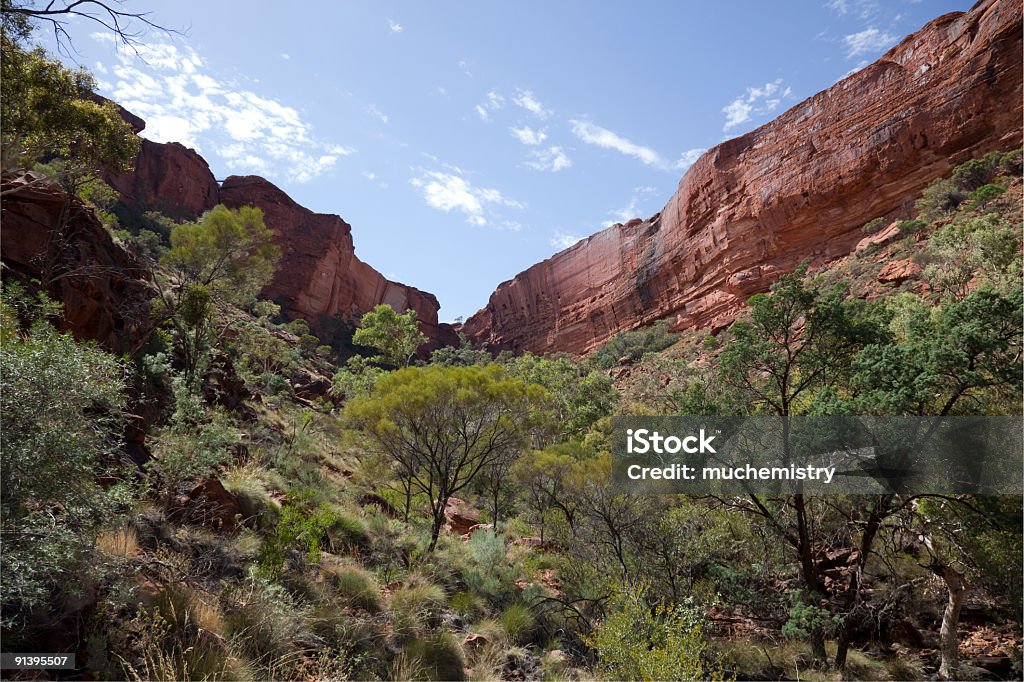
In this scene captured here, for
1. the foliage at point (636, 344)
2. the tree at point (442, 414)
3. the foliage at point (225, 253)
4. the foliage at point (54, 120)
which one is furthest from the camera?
the foliage at point (636, 344)

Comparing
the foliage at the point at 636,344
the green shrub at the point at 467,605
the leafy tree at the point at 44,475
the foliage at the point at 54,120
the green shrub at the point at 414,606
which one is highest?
the foliage at the point at 636,344

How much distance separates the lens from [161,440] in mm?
6125

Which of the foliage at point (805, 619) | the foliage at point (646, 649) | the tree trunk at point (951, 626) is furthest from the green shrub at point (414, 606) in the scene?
the tree trunk at point (951, 626)

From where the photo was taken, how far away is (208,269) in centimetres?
1382

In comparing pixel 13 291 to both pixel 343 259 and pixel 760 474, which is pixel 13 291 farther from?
pixel 343 259

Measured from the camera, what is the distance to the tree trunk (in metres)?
7.14

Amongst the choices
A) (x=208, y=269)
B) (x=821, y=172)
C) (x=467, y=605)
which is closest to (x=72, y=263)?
(x=208, y=269)

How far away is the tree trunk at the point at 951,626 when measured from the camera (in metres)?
7.14

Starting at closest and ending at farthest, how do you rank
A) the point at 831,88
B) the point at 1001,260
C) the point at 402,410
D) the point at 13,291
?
the point at 13,291 < the point at 402,410 < the point at 1001,260 < the point at 831,88

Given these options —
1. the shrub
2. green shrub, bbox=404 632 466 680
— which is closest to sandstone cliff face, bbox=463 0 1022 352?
the shrub

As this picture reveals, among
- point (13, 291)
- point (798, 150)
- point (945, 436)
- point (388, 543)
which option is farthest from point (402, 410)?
point (798, 150)

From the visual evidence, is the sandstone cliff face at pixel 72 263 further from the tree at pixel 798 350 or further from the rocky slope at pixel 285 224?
the rocky slope at pixel 285 224

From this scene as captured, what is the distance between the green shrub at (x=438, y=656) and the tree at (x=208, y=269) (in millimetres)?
8609

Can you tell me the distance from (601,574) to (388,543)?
4075 mm
